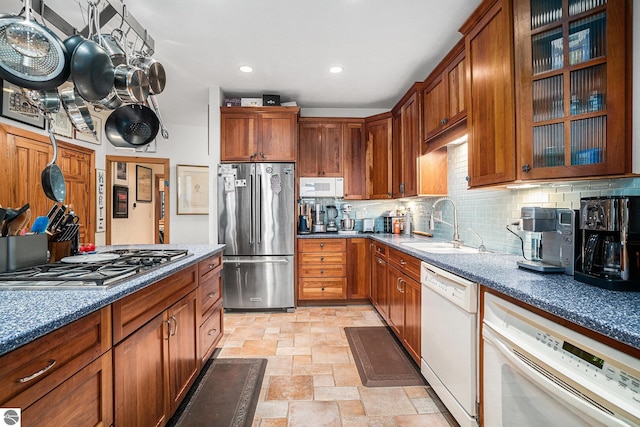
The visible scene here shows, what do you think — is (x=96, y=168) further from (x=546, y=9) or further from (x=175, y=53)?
(x=546, y=9)

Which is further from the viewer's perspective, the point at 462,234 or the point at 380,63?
the point at 380,63

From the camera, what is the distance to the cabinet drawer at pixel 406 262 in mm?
2240

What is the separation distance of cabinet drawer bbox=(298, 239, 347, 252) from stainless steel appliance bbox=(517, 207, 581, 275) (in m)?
2.36

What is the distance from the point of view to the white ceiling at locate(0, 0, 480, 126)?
2.18 m

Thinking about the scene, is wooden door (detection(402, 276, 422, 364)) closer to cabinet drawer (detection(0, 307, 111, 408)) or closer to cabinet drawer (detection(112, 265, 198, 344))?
cabinet drawer (detection(112, 265, 198, 344))

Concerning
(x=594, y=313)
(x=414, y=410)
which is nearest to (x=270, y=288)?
(x=414, y=410)

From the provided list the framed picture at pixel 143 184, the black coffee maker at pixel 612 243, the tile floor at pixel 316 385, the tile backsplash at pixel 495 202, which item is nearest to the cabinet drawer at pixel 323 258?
the tile floor at pixel 316 385

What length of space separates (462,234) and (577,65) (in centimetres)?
168

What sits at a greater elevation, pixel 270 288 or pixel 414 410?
pixel 270 288

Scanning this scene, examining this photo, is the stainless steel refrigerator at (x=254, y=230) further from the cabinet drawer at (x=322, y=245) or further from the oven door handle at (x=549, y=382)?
the oven door handle at (x=549, y=382)

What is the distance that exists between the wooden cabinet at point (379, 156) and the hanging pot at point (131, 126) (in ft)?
9.00

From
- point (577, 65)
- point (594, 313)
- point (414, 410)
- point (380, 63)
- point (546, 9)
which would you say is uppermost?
point (380, 63)

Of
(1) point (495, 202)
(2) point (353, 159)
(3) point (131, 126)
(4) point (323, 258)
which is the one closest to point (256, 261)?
(4) point (323, 258)

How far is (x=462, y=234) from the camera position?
2.82 m
